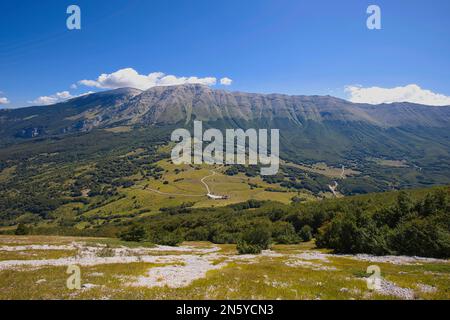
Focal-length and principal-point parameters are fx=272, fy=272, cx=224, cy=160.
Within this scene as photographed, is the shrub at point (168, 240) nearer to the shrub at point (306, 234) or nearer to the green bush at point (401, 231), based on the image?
the green bush at point (401, 231)

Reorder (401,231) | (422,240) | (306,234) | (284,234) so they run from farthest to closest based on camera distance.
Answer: (284,234)
(306,234)
(401,231)
(422,240)

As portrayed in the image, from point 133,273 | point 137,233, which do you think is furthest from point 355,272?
point 137,233

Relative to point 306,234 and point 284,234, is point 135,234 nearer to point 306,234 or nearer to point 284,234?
point 284,234

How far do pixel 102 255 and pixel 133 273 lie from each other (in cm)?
1692

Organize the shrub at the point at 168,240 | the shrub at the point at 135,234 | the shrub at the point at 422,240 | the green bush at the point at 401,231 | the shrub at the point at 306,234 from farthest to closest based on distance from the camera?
the shrub at the point at 306,234
the shrub at the point at 168,240
the shrub at the point at 135,234
the green bush at the point at 401,231
the shrub at the point at 422,240

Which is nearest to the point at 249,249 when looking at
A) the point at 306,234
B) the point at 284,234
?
A: the point at 284,234

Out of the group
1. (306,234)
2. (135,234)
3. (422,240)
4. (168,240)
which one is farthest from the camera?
(306,234)

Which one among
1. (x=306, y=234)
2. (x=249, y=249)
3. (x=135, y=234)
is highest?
(x=249, y=249)

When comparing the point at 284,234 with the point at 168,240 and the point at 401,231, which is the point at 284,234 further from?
the point at 401,231

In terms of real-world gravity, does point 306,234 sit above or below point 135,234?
below

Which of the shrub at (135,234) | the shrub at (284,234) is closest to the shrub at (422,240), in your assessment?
the shrub at (284,234)

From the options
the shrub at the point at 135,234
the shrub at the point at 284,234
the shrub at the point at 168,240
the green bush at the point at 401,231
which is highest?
the green bush at the point at 401,231

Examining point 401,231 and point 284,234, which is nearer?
point 401,231

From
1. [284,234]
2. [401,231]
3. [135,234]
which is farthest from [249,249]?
[284,234]
